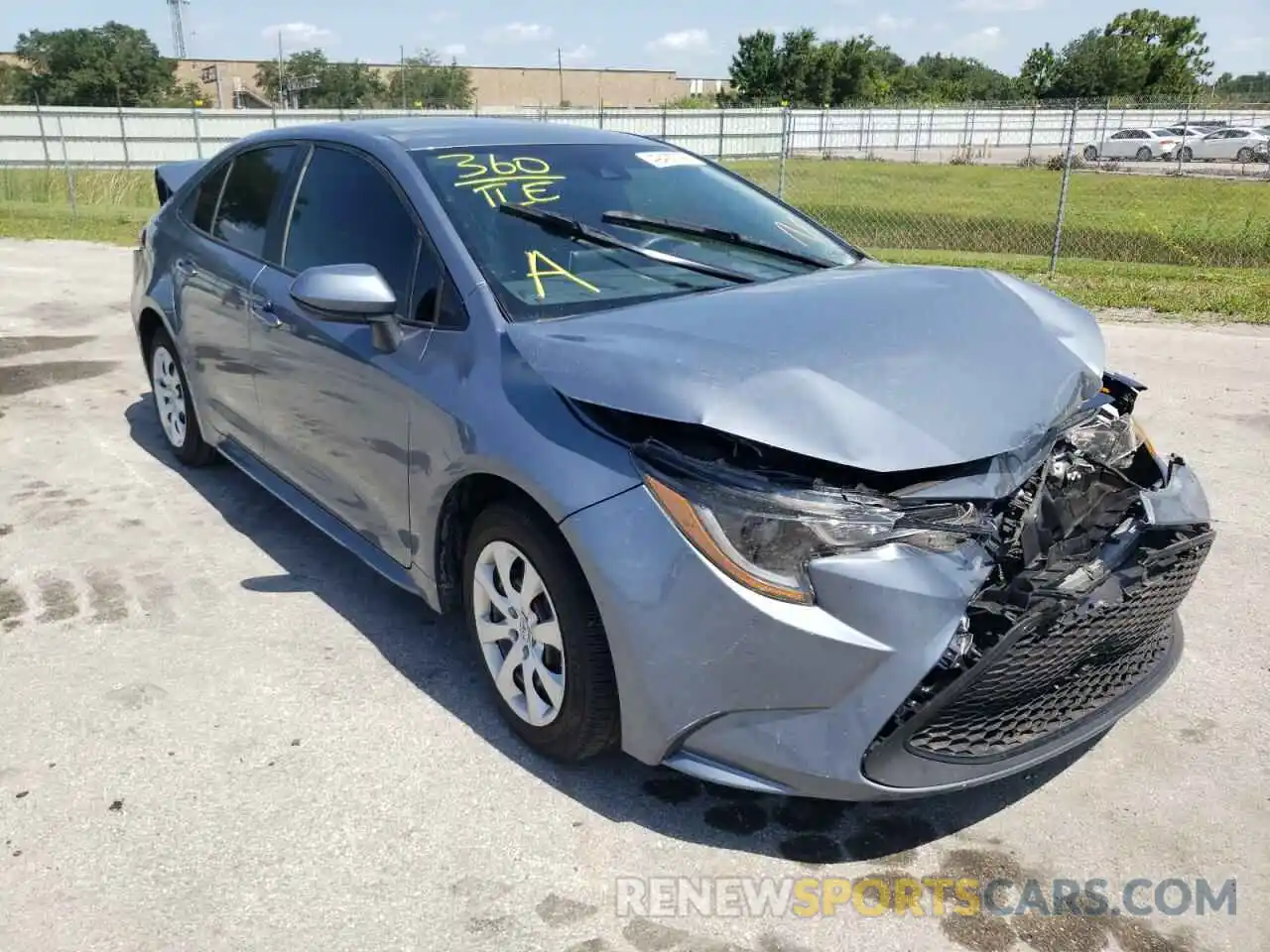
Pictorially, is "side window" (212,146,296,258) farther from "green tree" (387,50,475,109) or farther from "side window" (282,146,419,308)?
"green tree" (387,50,475,109)

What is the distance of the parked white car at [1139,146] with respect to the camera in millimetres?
35250

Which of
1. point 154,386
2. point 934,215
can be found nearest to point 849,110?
point 934,215

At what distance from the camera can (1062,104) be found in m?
15.2

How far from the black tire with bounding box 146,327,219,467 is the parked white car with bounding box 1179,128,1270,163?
118 feet

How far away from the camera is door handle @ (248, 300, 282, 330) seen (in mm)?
3957

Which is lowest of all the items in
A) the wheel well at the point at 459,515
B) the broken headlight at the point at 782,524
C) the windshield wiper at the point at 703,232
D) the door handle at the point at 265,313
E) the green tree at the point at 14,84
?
the wheel well at the point at 459,515

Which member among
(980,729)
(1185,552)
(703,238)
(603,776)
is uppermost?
(703,238)

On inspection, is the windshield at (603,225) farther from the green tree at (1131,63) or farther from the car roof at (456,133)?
the green tree at (1131,63)

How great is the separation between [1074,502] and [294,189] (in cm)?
308

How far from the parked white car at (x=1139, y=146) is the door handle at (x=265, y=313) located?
36501 mm

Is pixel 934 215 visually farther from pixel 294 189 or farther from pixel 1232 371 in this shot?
pixel 294 189

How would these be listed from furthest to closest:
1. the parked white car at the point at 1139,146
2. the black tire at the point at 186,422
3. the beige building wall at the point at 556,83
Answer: the beige building wall at the point at 556,83 < the parked white car at the point at 1139,146 < the black tire at the point at 186,422

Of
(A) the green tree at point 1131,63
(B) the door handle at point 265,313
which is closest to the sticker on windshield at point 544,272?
(B) the door handle at point 265,313

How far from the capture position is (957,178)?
26703mm
